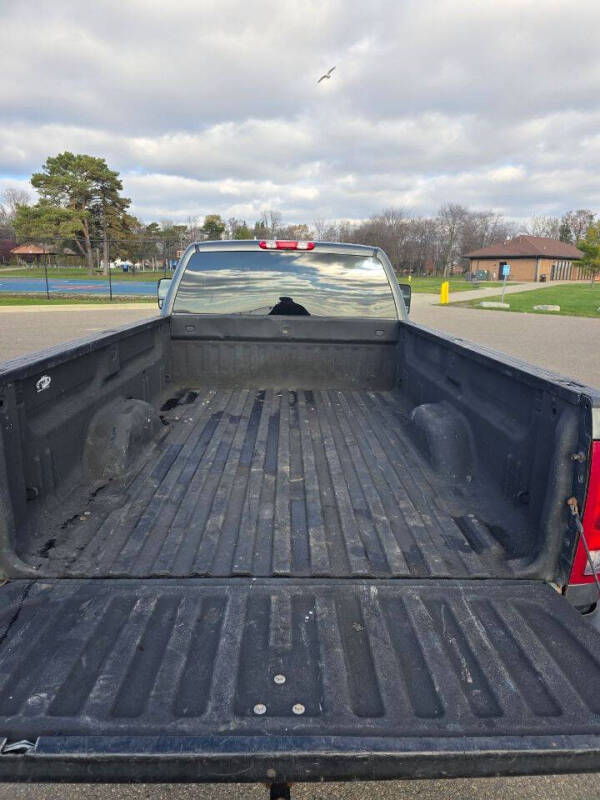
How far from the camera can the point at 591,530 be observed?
1726 mm

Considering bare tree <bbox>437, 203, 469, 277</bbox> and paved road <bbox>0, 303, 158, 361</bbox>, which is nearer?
paved road <bbox>0, 303, 158, 361</bbox>

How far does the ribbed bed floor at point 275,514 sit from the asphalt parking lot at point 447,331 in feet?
2.67

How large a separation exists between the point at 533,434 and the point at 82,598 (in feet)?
5.84

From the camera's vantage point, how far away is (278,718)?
1305mm

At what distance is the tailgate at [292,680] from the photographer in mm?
1204

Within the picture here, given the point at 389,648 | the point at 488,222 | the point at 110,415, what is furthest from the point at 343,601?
the point at 488,222

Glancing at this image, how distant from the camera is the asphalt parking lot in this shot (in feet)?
6.24

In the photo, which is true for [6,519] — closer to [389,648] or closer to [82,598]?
[82,598]

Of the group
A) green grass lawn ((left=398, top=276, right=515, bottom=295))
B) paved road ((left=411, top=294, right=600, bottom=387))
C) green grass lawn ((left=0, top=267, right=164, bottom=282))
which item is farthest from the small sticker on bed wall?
green grass lawn ((left=0, top=267, right=164, bottom=282))

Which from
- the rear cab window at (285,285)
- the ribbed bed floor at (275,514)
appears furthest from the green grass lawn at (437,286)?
the ribbed bed floor at (275,514)

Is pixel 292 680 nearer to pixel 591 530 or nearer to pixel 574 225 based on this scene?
pixel 591 530

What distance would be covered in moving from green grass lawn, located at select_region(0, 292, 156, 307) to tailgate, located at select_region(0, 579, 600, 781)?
23735 mm

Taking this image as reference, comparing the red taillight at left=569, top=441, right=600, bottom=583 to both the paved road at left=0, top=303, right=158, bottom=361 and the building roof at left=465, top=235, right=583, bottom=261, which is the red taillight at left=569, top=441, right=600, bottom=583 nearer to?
the paved road at left=0, top=303, right=158, bottom=361

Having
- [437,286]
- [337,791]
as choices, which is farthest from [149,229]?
[337,791]
